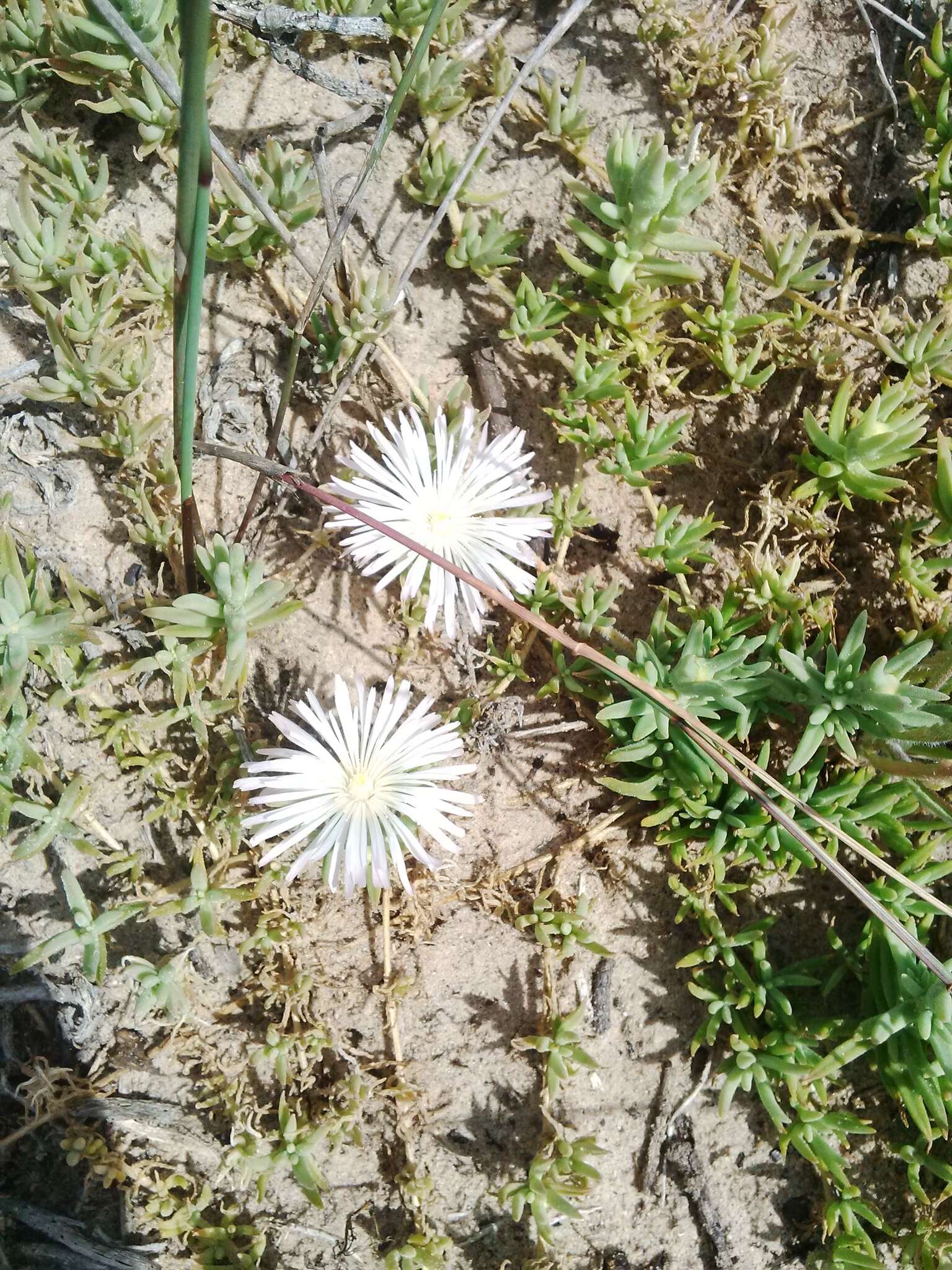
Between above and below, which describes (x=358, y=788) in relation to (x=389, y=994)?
above

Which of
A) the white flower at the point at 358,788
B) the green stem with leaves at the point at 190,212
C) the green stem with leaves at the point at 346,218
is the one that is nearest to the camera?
the green stem with leaves at the point at 190,212

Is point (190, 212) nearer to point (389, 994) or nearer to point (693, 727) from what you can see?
point (693, 727)

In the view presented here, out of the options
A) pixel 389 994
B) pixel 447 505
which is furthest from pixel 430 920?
pixel 447 505

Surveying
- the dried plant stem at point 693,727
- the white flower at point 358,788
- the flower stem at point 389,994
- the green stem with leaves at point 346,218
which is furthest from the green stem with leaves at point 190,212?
the flower stem at point 389,994

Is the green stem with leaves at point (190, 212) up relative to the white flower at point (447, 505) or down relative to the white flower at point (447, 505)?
down

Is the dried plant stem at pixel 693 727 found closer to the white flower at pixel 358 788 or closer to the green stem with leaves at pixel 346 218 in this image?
the green stem with leaves at pixel 346 218
